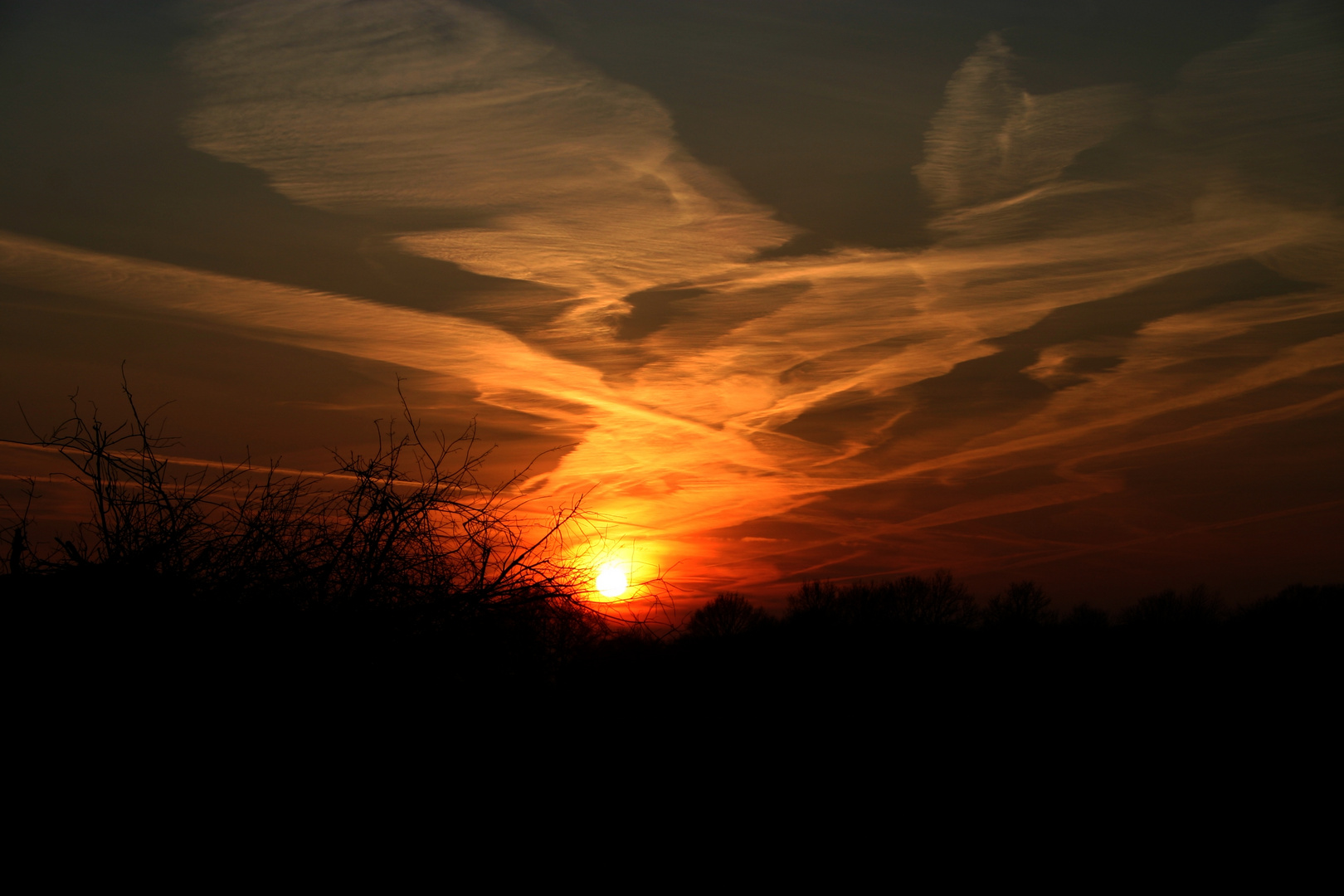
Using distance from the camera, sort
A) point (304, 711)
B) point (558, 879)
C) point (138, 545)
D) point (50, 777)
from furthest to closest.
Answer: point (558, 879) → point (138, 545) → point (304, 711) → point (50, 777)

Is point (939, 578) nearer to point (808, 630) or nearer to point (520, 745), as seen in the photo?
point (808, 630)

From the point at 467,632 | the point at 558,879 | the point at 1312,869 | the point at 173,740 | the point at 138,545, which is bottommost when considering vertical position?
the point at 1312,869

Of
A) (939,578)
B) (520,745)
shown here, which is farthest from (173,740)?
(939,578)

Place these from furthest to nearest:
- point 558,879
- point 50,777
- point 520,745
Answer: point 520,745
point 558,879
point 50,777

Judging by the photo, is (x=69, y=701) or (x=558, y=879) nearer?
(x=69, y=701)

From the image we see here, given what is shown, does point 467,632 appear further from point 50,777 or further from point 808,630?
point 808,630

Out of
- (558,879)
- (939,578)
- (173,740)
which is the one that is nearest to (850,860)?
(558,879)

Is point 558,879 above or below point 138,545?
below

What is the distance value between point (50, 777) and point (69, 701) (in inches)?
13.2

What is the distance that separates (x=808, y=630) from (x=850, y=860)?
36.2 feet

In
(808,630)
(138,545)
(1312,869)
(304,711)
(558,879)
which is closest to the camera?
(304,711)

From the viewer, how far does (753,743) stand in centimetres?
845

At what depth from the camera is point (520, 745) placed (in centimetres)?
515

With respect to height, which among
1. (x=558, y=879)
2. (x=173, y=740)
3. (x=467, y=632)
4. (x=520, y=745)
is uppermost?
(x=467, y=632)
